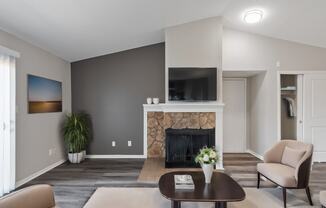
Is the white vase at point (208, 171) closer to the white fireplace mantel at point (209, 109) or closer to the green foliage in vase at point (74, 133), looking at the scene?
the white fireplace mantel at point (209, 109)

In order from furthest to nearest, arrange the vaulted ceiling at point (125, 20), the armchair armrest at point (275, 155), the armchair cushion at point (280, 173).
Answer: the armchair armrest at point (275, 155) → the vaulted ceiling at point (125, 20) → the armchair cushion at point (280, 173)

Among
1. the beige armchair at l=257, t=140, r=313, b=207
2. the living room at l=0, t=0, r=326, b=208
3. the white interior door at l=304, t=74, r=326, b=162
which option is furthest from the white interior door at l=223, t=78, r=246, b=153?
the beige armchair at l=257, t=140, r=313, b=207

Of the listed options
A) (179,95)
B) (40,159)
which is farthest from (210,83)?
(40,159)

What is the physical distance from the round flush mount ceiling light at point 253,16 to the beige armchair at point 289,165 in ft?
8.17

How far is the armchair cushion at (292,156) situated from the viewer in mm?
3598

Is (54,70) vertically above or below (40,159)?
above

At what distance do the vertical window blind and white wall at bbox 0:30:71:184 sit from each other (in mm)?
190

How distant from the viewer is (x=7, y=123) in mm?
3795

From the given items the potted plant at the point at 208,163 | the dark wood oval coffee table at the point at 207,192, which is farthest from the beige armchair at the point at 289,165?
the potted plant at the point at 208,163

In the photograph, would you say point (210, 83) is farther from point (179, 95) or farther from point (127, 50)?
point (127, 50)

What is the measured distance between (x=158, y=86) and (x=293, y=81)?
11.4ft

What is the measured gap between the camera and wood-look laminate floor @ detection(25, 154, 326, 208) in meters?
3.74

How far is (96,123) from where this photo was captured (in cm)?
624

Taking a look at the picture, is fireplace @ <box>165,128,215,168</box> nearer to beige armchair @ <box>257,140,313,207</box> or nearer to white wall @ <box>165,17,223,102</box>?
white wall @ <box>165,17,223,102</box>
